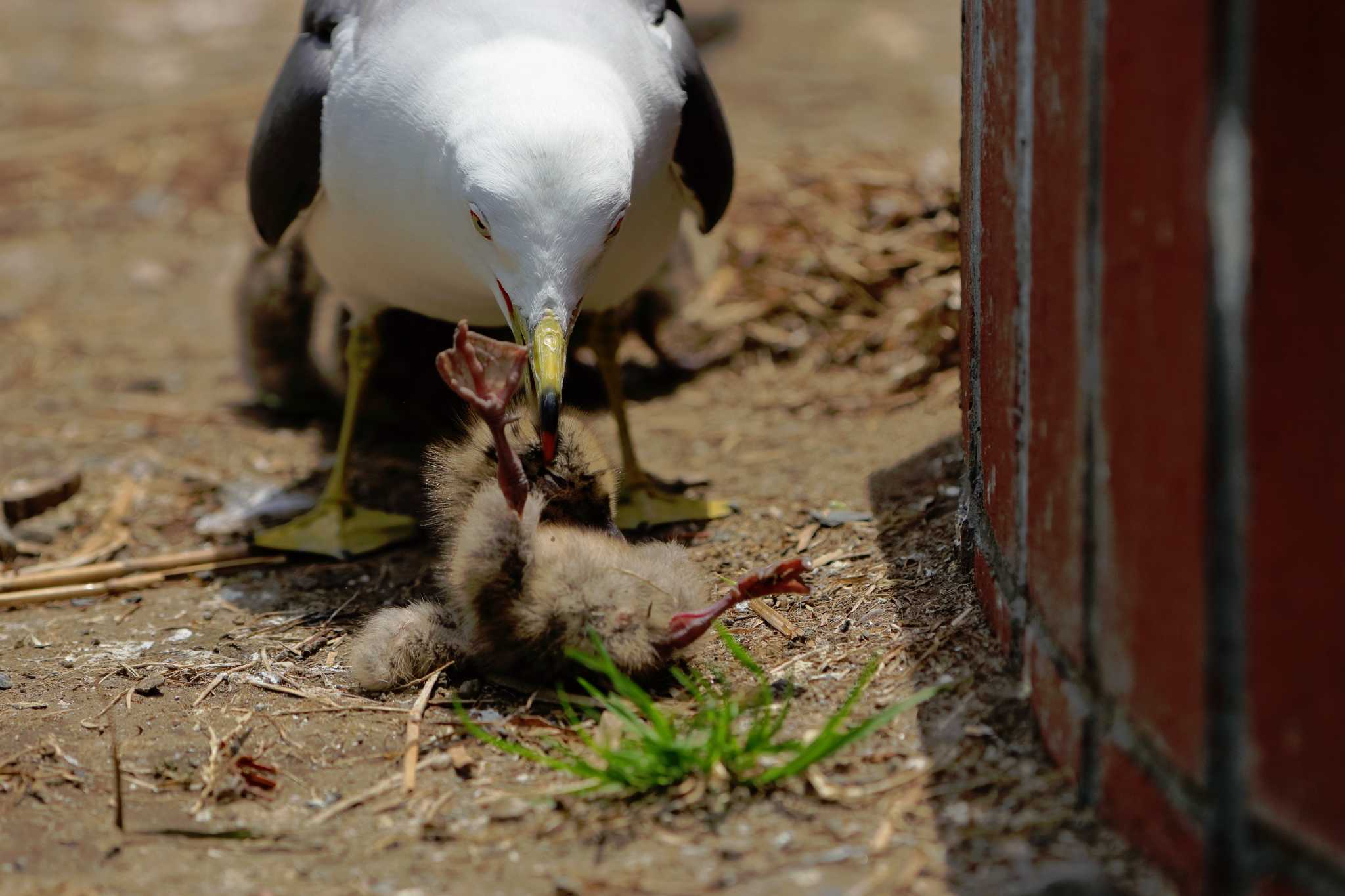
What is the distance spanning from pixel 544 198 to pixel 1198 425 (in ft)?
5.44

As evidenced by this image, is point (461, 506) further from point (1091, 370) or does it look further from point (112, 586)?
point (1091, 370)

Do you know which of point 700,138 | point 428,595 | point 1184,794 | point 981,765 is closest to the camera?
point 1184,794

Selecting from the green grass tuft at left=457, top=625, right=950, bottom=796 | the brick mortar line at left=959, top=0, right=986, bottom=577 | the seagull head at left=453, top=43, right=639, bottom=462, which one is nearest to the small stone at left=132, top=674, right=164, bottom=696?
the green grass tuft at left=457, top=625, right=950, bottom=796

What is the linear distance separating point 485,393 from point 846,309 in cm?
287

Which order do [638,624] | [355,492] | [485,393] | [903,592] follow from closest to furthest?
1. [638,624]
2. [485,393]
3. [903,592]
4. [355,492]

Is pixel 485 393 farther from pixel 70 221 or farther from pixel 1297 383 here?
pixel 70 221

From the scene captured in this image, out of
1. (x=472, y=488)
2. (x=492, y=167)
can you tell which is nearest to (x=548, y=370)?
(x=472, y=488)

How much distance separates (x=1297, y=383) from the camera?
143cm

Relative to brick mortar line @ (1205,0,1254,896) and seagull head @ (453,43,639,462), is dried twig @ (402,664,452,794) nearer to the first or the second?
seagull head @ (453,43,639,462)

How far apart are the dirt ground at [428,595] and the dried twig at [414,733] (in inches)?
0.9

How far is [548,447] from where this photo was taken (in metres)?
2.84

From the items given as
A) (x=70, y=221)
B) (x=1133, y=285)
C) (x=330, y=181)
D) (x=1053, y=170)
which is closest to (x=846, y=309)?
(x=330, y=181)

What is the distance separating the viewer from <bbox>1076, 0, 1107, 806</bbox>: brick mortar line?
1829 millimetres

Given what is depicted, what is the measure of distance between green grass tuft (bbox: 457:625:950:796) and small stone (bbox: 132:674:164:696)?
87 centimetres
